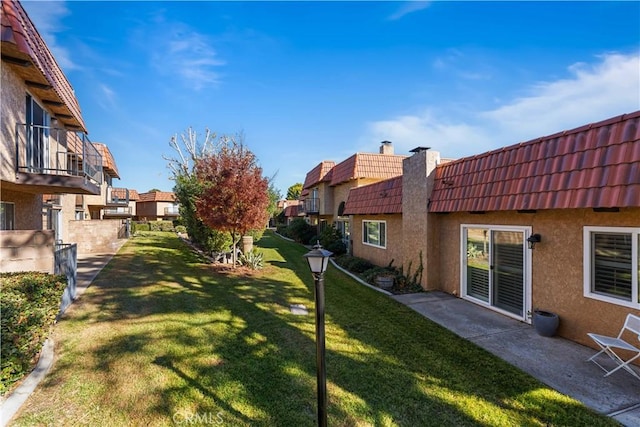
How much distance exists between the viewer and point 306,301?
9406 millimetres

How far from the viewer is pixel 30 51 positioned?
6.74 m

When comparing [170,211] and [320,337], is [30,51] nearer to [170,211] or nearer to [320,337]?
[320,337]

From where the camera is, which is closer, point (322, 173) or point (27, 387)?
point (27, 387)

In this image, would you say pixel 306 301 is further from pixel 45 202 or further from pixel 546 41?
pixel 45 202

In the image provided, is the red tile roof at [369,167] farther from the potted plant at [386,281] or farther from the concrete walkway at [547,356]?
the concrete walkway at [547,356]

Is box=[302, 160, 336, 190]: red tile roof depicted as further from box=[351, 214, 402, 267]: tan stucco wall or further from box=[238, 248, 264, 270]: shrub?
box=[238, 248, 264, 270]: shrub

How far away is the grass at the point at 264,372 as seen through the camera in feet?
13.2

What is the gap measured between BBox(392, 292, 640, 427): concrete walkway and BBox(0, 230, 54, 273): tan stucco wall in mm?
9420

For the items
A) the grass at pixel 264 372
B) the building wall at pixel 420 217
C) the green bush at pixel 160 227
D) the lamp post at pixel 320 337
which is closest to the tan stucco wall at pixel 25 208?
the grass at pixel 264 372

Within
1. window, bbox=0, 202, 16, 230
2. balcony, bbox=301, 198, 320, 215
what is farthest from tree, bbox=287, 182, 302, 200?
window, bbox=0, 202, 16, 230

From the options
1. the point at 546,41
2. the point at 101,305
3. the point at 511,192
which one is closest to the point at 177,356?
the point at 101,305

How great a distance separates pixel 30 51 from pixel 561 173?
12016 millimetres

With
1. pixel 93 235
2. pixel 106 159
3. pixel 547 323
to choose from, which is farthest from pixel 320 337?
pixel 106 159

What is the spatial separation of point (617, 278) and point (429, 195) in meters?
5.42
